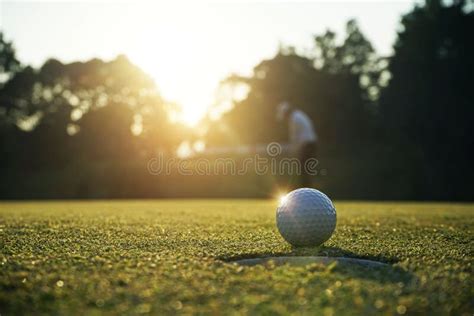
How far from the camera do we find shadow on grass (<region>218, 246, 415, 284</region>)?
11.5 ft

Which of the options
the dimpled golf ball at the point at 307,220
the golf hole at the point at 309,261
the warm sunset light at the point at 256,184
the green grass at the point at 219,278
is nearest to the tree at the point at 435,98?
the warm sunset light at the point at 256,184

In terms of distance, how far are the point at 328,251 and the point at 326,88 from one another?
111 feet

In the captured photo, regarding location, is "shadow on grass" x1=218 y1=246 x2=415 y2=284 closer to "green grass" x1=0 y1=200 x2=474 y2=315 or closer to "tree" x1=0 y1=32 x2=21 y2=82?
"green grass" x1=0 y1=200 x2=474 y2=315

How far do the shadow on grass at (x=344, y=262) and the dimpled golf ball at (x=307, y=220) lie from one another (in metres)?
0.12

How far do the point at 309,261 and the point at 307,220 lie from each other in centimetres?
88

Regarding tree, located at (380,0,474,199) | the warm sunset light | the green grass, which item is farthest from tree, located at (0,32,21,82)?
the green grass

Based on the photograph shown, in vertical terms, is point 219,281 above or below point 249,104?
below

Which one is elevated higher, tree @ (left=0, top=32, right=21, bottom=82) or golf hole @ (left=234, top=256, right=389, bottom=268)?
tree @ (left=0, top=32, right=21, bottom=82)

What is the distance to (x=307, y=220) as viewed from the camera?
4863mm

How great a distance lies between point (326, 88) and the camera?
37.4 metres

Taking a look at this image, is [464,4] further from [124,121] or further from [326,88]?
[124,121]

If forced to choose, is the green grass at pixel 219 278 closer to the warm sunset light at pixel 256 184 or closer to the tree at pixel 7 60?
the warm sunset light at pixel 256 184

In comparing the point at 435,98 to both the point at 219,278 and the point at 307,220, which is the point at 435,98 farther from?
the point at 219,278

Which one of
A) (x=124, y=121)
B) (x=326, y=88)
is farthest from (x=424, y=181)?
(x=124, y=121)
